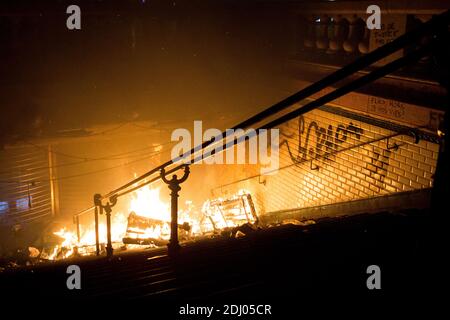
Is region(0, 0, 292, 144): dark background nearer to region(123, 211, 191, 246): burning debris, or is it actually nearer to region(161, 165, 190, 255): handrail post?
region(123, 211, 191, 246): burning debris

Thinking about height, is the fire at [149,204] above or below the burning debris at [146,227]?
below

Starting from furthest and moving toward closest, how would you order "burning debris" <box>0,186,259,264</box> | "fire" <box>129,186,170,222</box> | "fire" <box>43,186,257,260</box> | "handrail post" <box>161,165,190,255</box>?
"fire" <box>129,186,170,222</box>
"fire" <box>43,186,257,260</box>
"burning debris" <box>0,186,259,264</box>
"handrail post" <box>161,165,190,255</box>

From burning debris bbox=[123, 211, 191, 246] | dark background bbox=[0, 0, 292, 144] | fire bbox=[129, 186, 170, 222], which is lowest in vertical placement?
fire bbox=[129, 186, 170, 222]

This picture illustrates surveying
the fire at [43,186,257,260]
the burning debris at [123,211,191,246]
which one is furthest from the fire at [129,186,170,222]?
the burning debris at [123,211,191,246]

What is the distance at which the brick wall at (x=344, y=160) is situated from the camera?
8133mm

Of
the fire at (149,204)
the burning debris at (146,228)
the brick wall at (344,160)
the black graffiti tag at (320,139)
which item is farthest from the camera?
the fire at (149,204)

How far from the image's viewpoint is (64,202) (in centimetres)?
1659

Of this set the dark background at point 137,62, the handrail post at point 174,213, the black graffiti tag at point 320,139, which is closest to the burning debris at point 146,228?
the black graffiti tag at point 320,139

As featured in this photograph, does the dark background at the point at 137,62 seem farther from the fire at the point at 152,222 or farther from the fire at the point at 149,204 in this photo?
the fire at the point at 149,204

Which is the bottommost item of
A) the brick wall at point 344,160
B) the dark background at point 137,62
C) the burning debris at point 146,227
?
the burning debris at point 146,227

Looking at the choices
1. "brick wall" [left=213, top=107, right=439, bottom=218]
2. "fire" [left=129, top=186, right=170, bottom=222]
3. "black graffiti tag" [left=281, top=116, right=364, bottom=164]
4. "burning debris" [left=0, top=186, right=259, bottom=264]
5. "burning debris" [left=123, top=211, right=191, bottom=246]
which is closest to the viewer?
"brick wall" [left=213, top=107, right=439, bottom=218]

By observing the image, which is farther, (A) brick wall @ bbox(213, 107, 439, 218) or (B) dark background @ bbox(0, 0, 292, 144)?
(B) dark background @ bbox(0, 0, 292, 144)

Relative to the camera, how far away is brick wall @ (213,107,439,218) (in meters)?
8.13

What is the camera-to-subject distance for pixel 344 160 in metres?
10.0
